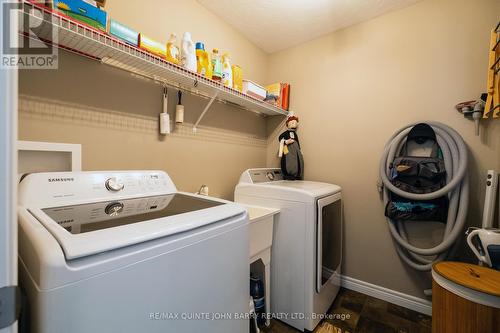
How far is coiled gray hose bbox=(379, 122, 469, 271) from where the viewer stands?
1506 mm

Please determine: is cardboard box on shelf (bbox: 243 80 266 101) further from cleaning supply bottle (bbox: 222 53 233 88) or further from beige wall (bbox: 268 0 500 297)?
beige wall (bbox: 268 0 500 297)

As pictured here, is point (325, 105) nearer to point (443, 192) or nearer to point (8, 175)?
point (443, 192)

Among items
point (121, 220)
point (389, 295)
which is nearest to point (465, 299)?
point (389, 295)

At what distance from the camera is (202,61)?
1498mm

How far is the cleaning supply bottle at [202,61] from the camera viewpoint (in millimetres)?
1474

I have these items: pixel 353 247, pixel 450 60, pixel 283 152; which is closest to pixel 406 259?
pixel 353 247

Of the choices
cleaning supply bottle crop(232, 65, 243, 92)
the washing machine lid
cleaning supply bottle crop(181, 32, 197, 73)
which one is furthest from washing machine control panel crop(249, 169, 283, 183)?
cleaning supply bottle crop(181, 32, 197, 73)

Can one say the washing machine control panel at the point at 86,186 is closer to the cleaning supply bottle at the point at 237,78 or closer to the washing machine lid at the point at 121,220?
the washing machine lid at the point at 121,220

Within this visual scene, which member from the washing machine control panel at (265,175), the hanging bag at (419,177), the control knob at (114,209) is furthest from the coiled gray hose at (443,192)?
the control knob at (114,209)

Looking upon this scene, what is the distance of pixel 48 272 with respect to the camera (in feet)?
1.51

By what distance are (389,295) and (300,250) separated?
106 centimetres

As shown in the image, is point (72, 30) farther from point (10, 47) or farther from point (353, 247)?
point (353, 247)

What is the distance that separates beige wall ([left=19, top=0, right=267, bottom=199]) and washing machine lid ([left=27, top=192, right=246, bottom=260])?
0.46 meters

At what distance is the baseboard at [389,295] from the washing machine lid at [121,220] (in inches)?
70.0
